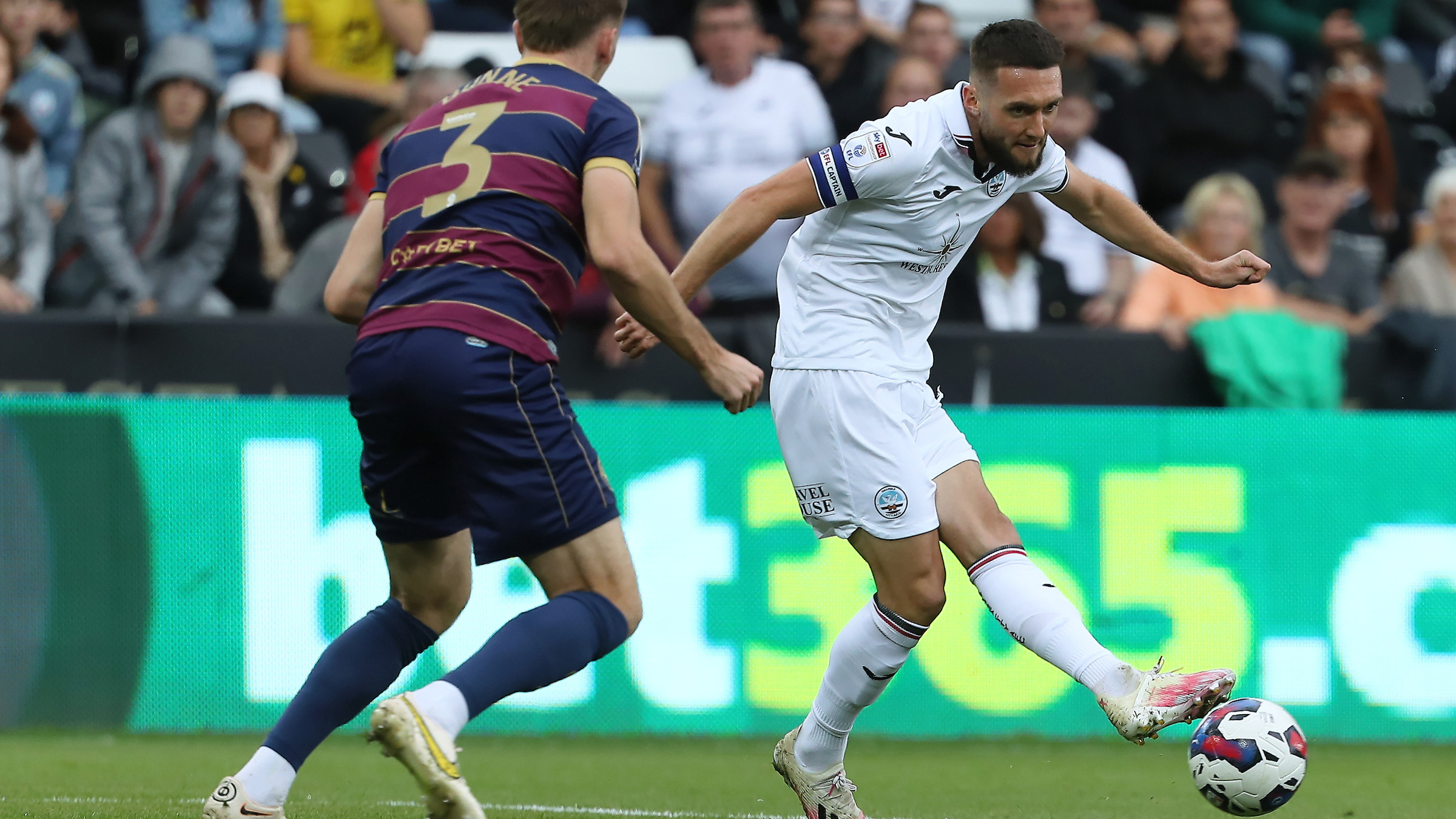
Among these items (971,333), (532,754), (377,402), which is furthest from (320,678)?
(971,333)

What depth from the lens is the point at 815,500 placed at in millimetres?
4996

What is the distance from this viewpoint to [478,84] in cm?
422

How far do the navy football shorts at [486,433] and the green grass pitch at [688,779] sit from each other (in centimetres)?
146

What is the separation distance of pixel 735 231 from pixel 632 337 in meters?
0.40

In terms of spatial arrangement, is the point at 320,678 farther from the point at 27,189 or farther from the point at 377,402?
the point at 27,189

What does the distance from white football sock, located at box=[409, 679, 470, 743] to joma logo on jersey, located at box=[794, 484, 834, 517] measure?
58.8 inches

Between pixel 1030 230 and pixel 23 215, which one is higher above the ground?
pixel 23 215

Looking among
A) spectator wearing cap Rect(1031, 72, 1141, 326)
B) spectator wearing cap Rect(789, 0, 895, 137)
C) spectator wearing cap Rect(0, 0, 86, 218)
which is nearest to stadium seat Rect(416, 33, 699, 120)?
spectator wearing cap Rect(789, 0, 895, 137)

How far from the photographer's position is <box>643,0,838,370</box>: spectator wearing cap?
Answer: 9492 millimetres

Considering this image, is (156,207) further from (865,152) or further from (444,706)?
(444,706)

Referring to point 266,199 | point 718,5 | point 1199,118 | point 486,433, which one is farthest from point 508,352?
point 1199,118

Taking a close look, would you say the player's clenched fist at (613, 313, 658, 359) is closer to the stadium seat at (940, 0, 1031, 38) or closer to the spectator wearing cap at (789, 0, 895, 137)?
the spectator wearing cap at (789, 0, 895, 137)

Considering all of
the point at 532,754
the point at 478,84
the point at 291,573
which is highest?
the point at 478,84

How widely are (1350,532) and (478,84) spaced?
538cm
